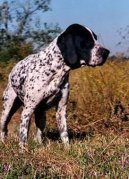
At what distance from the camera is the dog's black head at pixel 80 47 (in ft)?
27.1

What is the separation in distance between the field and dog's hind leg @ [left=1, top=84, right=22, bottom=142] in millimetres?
190

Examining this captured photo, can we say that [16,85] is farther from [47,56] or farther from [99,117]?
[99,117]

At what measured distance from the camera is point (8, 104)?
915 cm

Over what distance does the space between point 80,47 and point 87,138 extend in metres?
1.55

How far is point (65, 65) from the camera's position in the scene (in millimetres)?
8250

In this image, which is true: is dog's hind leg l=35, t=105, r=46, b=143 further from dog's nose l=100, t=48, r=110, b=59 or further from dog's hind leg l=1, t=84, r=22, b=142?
dog's nose l=100, t=48, r=110, b=59

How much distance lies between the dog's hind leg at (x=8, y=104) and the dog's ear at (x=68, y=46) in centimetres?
114

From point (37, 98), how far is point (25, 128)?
448 mm

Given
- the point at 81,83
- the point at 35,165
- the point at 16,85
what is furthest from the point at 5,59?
the point at 35,165

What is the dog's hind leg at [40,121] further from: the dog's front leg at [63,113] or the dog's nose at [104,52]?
Answer: the dog's nose at [104,52]

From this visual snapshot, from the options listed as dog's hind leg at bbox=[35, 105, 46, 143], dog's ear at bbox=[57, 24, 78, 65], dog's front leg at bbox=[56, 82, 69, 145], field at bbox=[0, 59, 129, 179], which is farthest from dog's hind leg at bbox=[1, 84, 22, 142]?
dog's ear at bbox=[57, 24, 78, 65]

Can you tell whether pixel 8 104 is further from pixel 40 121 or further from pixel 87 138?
pixel 87 138

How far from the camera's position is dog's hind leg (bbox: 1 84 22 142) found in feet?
29.7

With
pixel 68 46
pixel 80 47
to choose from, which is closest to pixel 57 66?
pixel 68 46
